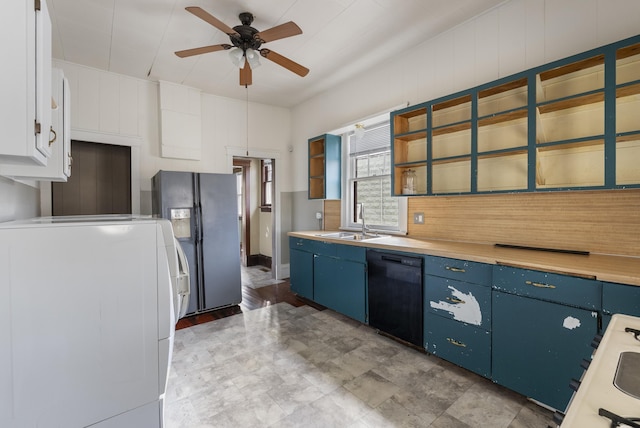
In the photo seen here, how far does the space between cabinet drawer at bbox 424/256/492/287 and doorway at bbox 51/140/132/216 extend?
3720 millimetres

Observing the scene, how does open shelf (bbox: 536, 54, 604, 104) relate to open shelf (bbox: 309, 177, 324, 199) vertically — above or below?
above

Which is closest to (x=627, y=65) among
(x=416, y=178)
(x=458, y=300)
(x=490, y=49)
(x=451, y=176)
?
(x=490, y=49)

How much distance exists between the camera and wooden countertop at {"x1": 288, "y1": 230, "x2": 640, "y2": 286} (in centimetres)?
155

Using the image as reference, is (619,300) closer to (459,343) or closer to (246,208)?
(459,343)

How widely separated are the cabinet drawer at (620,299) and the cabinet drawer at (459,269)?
58 centimetres

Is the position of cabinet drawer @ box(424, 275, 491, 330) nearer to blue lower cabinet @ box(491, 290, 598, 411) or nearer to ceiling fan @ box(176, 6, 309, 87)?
blue lower cabinet @ box(491, 290, 598, 411)

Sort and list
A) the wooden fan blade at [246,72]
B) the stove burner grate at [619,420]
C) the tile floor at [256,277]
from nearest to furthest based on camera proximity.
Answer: the stove burner grate at [619,420]
the wooden fan blade at [246,72]
the tile floor at [256,277]

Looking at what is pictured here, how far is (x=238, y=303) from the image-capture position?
3828mm

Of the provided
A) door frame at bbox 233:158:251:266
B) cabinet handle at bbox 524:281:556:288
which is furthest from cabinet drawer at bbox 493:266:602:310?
door frame at bbox 233:158:251:266

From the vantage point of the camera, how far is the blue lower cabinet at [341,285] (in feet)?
9.86

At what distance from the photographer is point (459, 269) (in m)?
2.17

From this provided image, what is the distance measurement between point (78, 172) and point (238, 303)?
2543mm

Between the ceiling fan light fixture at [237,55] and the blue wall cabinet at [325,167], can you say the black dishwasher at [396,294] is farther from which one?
the ceiling fan light fixture at [237,55]

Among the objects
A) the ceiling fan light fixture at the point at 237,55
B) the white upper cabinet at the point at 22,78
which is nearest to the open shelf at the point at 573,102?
the ceiling fan light fixture at the point at 237,55
